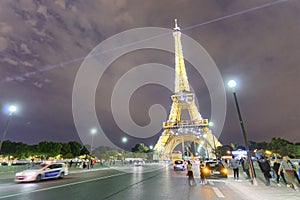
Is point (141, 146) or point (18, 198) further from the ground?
point (141, 146)

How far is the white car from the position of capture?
14555 millimetres

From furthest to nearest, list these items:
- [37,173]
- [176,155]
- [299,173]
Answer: [176,155]
[37,173]
[299,173]

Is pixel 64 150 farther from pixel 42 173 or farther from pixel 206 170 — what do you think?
pixel 206 170

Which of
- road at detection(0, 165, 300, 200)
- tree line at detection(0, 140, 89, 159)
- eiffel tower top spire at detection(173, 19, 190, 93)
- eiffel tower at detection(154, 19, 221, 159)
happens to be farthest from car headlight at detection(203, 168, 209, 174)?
tree line at detection(0, 140, 89, 159)

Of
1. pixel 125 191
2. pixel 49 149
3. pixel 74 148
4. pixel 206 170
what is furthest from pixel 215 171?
pixel 74 148

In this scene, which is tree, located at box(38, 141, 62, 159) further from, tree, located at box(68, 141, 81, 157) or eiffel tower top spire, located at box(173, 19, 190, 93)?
eiffel tower top spire, located at box(173, 19, 190, 93)

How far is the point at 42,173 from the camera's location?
620 inches

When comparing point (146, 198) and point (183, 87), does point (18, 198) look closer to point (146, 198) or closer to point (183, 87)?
point (146, 198)

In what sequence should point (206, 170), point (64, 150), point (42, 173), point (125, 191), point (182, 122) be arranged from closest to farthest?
point (125, 191) → point (206, 170) → point (42, 173) → point (182, 122) → point (64, 150)

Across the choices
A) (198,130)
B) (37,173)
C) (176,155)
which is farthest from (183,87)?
(37,173)

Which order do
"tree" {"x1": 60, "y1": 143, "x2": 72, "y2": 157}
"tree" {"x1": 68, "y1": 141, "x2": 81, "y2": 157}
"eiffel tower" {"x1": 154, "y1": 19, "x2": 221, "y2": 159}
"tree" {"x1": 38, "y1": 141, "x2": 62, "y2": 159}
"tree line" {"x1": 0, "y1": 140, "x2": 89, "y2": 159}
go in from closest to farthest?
"eiffel tower" {"x1": 154, "y1": 19, "x2": 221, "y2": 159} < "tree" {"x1": 38, "y1": 141, "x2": 62, "y2": 159} < "tree line" {"x1": 0, "y1": 140, "x2": 89, "y2": 159} < "tree" {"x1": 60, "y1": 143, "x2": 72, "y2": 157} < "tree" {"x1": 68, "y1": 141, "x2": 81, "y2": 157}

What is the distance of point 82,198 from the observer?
8258mm

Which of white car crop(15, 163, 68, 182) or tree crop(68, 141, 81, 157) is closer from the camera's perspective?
white car crop(15, 163, 68, 182)

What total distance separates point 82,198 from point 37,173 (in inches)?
355
